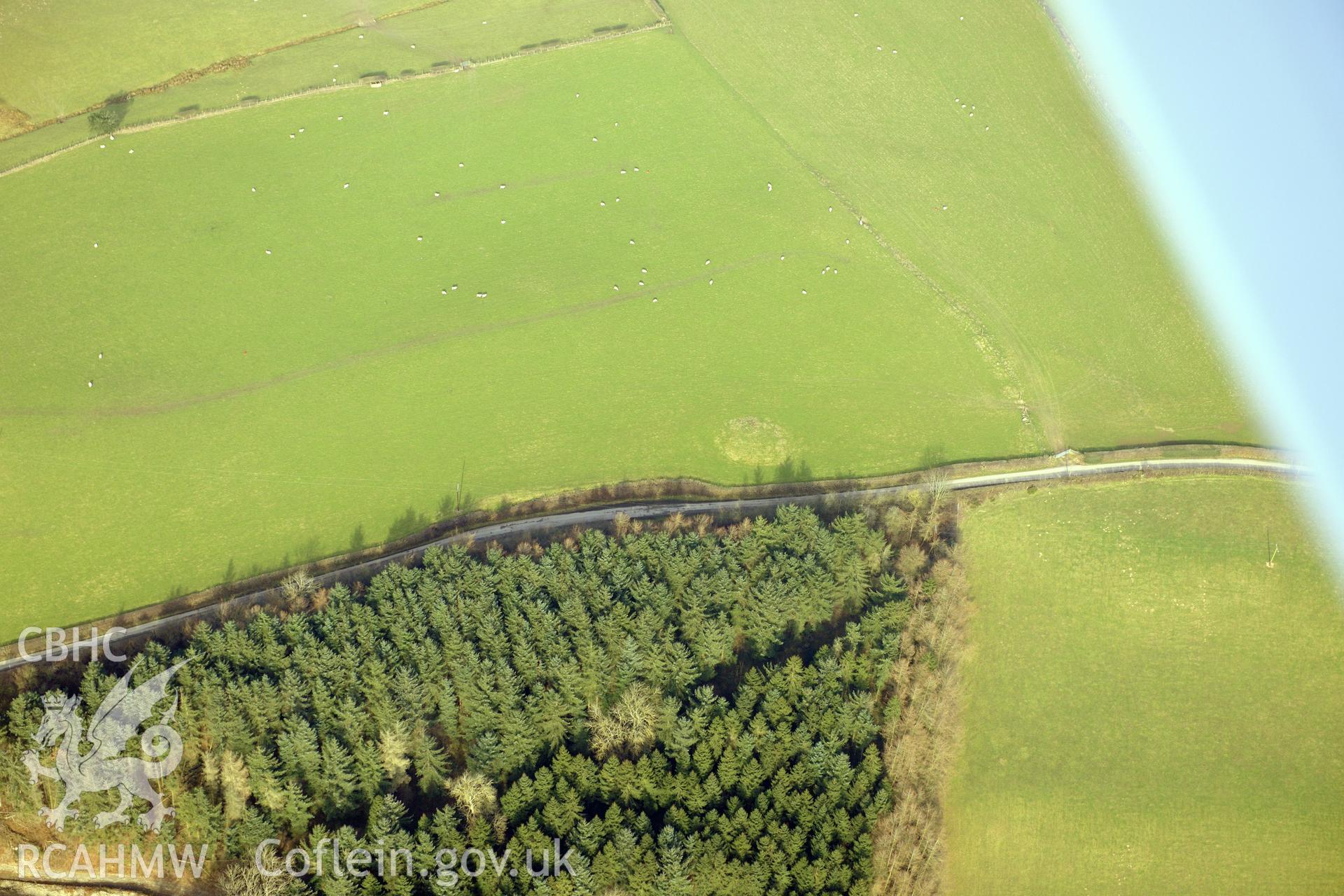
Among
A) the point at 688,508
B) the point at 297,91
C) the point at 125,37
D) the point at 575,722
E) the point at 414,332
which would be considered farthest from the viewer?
the point at 125,37

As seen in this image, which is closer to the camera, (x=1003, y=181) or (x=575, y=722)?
(x=575, y=722)

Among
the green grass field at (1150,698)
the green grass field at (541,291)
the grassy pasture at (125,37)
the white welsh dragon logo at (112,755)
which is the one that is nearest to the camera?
the white welsh dragon logo at (112,755)

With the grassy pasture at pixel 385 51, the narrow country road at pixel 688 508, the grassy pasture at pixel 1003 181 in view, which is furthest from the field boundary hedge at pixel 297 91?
the narrow country road at pixel 688 508

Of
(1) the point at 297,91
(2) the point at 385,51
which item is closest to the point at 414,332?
(1) the point at 297,91

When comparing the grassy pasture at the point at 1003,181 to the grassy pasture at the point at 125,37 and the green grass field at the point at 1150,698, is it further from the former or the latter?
the grassy pasture at the point at 125,37

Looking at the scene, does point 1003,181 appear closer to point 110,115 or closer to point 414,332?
point 414,332

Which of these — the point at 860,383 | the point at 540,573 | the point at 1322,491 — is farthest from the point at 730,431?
the point at 1322,491
